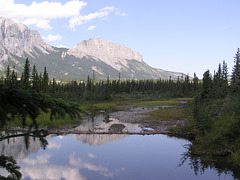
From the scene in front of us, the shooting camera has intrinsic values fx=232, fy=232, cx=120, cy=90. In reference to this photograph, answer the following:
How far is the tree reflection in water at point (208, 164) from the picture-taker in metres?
21.0

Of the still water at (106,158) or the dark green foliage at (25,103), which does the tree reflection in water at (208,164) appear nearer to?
the still water at (106,158)

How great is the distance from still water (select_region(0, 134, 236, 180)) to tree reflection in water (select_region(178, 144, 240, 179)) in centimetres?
22

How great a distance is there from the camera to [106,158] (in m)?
25.8

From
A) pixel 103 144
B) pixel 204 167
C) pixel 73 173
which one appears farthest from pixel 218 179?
pixel 103 144

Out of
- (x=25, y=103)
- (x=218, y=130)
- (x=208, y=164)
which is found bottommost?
(x=208, y=164)

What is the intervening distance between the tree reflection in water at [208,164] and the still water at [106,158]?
0.74ft

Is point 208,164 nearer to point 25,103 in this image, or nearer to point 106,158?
point 106,158

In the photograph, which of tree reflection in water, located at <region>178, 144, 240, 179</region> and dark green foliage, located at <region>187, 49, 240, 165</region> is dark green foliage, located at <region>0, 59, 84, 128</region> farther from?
dark green foliage, located at <region>187, 49, 240, 165</region>

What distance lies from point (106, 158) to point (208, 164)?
10.6 meters

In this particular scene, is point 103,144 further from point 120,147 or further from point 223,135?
point 223,135

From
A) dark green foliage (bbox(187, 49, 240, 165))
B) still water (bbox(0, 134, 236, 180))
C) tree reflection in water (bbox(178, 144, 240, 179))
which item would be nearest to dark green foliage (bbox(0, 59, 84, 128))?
still water (bbox(0, 134, 236, 180))

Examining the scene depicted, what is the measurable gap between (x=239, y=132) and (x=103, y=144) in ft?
54.4

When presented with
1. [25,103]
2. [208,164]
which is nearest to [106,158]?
[208,164]

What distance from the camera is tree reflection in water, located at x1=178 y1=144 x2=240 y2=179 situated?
21.0 m
